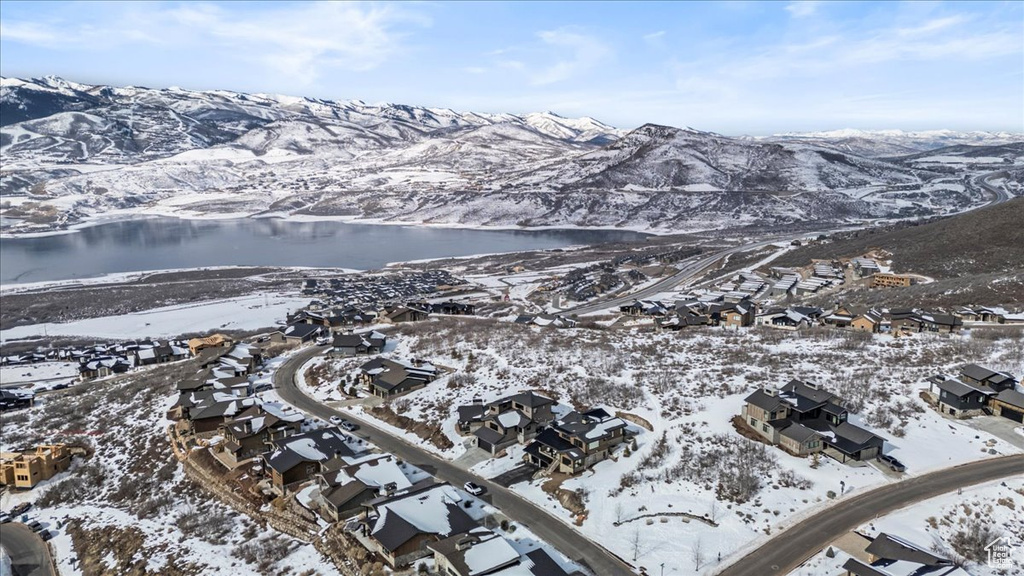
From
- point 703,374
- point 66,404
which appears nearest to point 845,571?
→ point 703,374

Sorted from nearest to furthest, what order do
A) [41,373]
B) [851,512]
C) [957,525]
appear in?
[957,525], [851,512], [41,373]

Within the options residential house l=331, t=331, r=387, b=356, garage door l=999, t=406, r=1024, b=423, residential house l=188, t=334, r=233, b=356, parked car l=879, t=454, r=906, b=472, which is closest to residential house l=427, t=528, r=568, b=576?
parked car l=879, t=454, r=906, b=472

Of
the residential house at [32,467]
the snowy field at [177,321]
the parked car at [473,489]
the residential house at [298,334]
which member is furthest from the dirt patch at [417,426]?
the snowy field at [177,321]

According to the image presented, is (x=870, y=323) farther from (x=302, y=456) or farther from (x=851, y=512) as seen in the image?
(x=302, y=456)

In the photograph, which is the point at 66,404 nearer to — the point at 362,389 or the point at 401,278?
the point at 362,389

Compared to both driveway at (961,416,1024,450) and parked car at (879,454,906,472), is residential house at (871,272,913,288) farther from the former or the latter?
parked car at (879,454,906,472)

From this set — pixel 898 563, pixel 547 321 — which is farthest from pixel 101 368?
pixel 898 563
